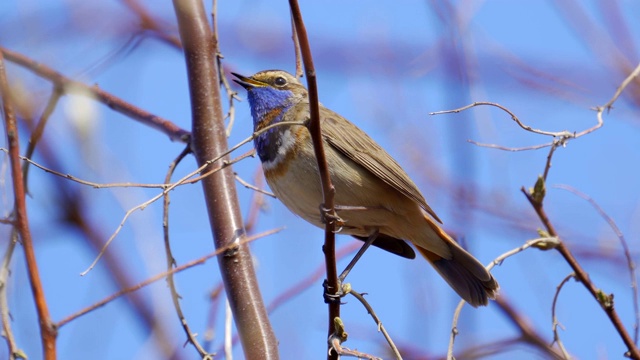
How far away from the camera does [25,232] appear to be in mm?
2451

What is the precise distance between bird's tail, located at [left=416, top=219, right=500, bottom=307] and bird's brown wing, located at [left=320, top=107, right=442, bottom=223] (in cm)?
39

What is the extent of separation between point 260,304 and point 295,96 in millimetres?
1867

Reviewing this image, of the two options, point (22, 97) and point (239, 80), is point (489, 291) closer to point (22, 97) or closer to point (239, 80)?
point (239, 80)

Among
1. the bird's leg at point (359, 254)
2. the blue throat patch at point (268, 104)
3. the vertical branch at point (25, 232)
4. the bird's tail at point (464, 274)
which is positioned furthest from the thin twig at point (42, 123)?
the bird's tail at point (464, 274)

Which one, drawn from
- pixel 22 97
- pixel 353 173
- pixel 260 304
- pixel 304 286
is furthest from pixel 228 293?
pixel 22 97

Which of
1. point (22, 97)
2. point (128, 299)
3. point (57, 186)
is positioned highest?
point (22, 97)

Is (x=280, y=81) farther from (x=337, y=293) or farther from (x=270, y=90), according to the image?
(x=337, y=293)

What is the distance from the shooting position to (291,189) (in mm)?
4633

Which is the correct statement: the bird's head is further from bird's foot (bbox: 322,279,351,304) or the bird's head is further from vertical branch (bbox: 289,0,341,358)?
vertical branch (bbox: 289,0,341,358)

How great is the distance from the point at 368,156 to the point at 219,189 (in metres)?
0.95

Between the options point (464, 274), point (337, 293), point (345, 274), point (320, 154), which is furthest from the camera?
point (464, 274)

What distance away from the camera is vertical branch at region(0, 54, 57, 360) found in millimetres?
2346

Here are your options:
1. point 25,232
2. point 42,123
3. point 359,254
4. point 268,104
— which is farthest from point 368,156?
point 25,232

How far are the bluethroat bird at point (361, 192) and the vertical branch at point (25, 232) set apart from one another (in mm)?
2075
